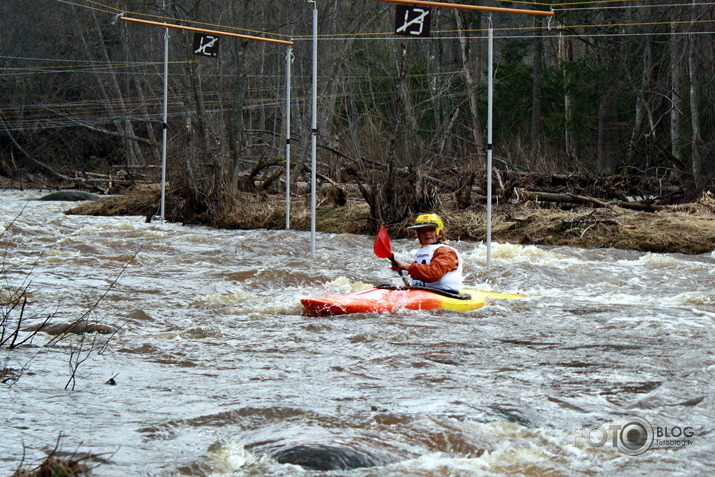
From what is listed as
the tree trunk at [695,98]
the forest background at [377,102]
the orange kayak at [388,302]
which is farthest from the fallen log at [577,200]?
the orange kayak at [388,302]

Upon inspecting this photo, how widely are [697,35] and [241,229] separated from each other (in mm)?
11557

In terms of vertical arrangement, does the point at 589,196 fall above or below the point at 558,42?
below

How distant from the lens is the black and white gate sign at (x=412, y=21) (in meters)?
11.2

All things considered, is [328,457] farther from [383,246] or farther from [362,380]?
[383,246]

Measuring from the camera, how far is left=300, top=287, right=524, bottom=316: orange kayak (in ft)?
28.2

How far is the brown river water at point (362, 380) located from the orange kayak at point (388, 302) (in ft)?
0.41

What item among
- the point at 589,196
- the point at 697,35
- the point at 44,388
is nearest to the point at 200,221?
the point at 589,196

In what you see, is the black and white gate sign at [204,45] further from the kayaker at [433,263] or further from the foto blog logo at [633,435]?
the foto blog logo at [633,435]

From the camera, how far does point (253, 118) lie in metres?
37.7

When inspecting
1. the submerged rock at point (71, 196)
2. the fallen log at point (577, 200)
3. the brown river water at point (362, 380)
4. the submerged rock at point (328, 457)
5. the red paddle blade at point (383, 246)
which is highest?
the fallen log at point (577, 200)

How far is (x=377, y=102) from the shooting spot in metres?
23.9

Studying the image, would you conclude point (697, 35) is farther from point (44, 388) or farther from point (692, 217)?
point (44, 388)

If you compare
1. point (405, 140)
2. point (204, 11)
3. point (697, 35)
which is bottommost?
point (405, 140)

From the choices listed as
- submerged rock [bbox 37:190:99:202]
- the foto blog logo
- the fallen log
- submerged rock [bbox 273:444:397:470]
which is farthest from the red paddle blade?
submerged rock [bbox 37:190:99:202]
